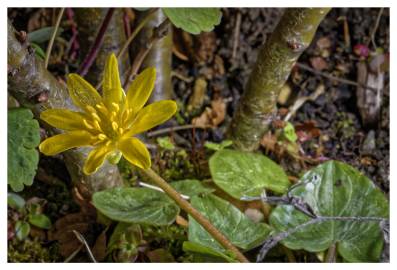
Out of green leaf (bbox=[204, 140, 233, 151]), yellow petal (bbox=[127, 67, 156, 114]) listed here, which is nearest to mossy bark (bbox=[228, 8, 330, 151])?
green leaf (bbox=[204, 140, 233, 151])

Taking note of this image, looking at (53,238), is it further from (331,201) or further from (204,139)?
(331,201)

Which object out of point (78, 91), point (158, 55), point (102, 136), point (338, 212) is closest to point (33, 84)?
point (78, 91)

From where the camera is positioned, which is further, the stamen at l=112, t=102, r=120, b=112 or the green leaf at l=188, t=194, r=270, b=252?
the green leaf at l=188, t=194, r=270, b=252

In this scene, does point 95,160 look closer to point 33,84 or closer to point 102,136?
point 102,136

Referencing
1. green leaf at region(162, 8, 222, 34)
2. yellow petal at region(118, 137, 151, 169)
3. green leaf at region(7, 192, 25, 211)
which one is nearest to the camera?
yellow petal at region(118, 137, 151, 169)

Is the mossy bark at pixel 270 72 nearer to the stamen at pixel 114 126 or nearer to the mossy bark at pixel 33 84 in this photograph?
the mossy bark at pixel 33 84

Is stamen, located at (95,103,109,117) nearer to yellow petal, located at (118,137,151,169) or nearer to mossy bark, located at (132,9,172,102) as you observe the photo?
yellow petal, located at (118,137,151,169)

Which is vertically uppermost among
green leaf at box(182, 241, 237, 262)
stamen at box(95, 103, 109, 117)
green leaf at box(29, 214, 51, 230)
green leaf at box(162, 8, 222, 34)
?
green leaf at box(162, 8, 222, 34)

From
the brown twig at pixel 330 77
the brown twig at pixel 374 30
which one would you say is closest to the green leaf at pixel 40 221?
the brown twig at pixel 330 77
